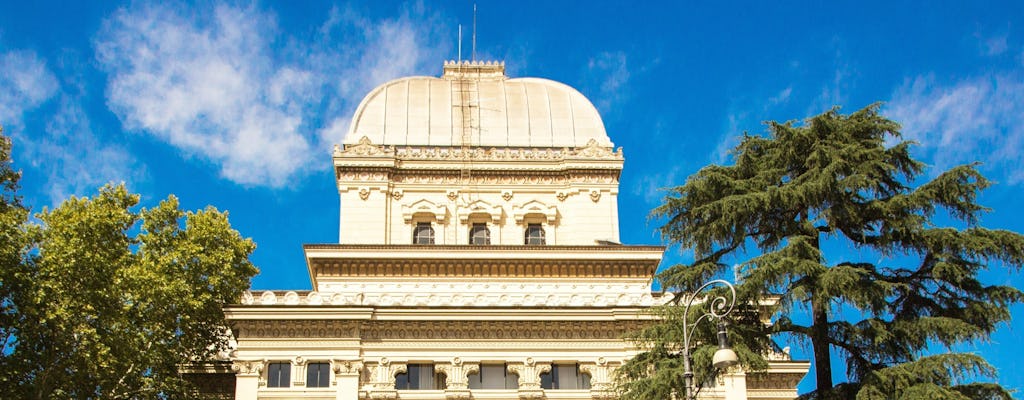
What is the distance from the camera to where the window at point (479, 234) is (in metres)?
52.0

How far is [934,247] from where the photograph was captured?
2905cm

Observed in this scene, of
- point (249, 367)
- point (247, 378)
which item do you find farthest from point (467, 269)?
point (247, 378)

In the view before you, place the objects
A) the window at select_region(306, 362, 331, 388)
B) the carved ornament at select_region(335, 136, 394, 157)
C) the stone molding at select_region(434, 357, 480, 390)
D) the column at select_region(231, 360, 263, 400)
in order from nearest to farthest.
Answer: the column at select_region(231, 360, 263, 400) → the window at select_region(306, 362, 331, 388) → the stone molding at select_region(434, 357, 480, 390) → the carved ornament at select_region(335, 136, 394, 157)

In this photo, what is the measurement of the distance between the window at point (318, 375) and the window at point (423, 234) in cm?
1159

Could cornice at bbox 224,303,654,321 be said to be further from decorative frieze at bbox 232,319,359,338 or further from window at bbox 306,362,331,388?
window at bbox 306,362,331,388

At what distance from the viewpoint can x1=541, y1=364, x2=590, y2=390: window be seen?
41906mm

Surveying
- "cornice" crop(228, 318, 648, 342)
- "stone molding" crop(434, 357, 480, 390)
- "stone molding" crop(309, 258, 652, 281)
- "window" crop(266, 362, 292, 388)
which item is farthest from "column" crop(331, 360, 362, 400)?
"stone molding" crop(309, 258, 652, 281)

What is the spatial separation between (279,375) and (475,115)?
1909 centimetres

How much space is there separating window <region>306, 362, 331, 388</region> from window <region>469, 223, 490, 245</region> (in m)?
12.2

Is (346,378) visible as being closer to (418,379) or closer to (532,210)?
(418,379)

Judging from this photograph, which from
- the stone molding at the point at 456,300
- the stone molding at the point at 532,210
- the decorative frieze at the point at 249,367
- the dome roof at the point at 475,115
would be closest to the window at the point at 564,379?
the stone molding at the point at 456,300

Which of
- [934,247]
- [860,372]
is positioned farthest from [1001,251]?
[860,372]

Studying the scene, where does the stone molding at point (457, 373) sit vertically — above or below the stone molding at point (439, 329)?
below

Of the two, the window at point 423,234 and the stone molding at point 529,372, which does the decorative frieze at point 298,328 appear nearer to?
the stone molding at point 529,372
